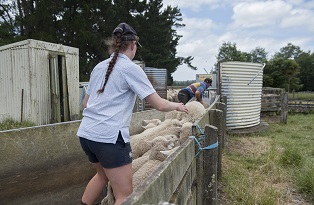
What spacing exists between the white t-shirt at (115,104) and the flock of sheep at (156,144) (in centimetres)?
53

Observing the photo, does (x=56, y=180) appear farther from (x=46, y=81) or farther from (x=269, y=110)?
(x=269, y=110)

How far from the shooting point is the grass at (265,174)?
4.20 meters

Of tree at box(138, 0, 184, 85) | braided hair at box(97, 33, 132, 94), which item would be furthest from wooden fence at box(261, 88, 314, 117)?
tree at box(138, 0, 184, 85)

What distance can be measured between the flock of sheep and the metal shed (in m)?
3.17

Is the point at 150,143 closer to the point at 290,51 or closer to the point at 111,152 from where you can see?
the point at 111,152

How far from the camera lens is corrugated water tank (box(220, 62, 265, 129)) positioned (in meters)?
9.08

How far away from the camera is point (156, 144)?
328cm

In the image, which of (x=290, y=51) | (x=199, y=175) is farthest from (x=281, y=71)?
(x=290, y=51)

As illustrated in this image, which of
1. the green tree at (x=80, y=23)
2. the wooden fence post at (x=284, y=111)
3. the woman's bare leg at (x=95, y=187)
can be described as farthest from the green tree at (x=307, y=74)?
the woman's bare leg at (x=95, y=187)

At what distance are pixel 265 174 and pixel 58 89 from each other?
5375 millimetres

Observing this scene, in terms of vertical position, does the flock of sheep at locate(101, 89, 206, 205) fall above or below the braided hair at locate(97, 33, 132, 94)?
below

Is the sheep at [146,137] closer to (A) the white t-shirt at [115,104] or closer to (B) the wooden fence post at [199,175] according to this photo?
(B) the wooden fence post at [199,175]

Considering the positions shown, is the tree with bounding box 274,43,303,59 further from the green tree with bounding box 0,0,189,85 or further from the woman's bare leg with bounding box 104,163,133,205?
the woman's bare leg with bounding box 104,163,133,205

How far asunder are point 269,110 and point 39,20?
52.9 ft
